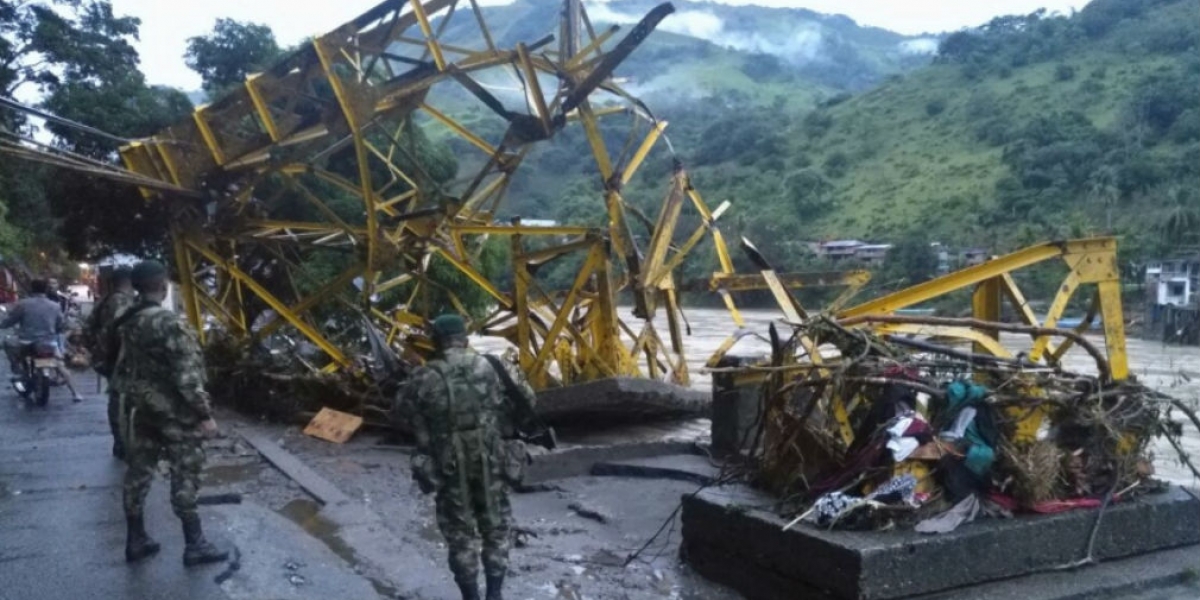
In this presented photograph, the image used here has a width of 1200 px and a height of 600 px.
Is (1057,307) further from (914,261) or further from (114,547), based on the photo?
(914,261)

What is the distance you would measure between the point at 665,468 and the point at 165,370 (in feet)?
15.7

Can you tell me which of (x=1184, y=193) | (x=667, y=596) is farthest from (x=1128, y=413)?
(x=1184, y=193)

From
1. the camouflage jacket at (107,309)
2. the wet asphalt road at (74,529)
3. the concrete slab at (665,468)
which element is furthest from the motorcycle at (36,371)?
the concrete slab at (665,468)

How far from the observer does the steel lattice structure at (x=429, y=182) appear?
1089 cm

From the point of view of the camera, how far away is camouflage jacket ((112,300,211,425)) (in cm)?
596

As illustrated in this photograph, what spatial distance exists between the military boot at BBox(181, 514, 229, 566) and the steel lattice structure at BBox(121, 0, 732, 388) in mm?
5559

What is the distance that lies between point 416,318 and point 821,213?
47.4 metres

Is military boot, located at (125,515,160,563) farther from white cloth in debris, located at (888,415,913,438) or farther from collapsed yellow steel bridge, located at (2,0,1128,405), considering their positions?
collapsed yellow steel bridge, located at (2,0,1128,405)

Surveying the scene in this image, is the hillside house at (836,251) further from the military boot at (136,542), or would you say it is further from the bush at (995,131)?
the bush at (995,131)

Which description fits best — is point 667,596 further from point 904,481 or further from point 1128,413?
point 1128,413

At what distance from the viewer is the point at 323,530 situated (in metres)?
7.63

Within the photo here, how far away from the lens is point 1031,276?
11102 mm

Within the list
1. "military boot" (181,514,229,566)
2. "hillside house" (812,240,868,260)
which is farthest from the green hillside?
"military boot" (181,514,229,566)

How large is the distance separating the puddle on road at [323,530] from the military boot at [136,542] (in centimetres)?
119
